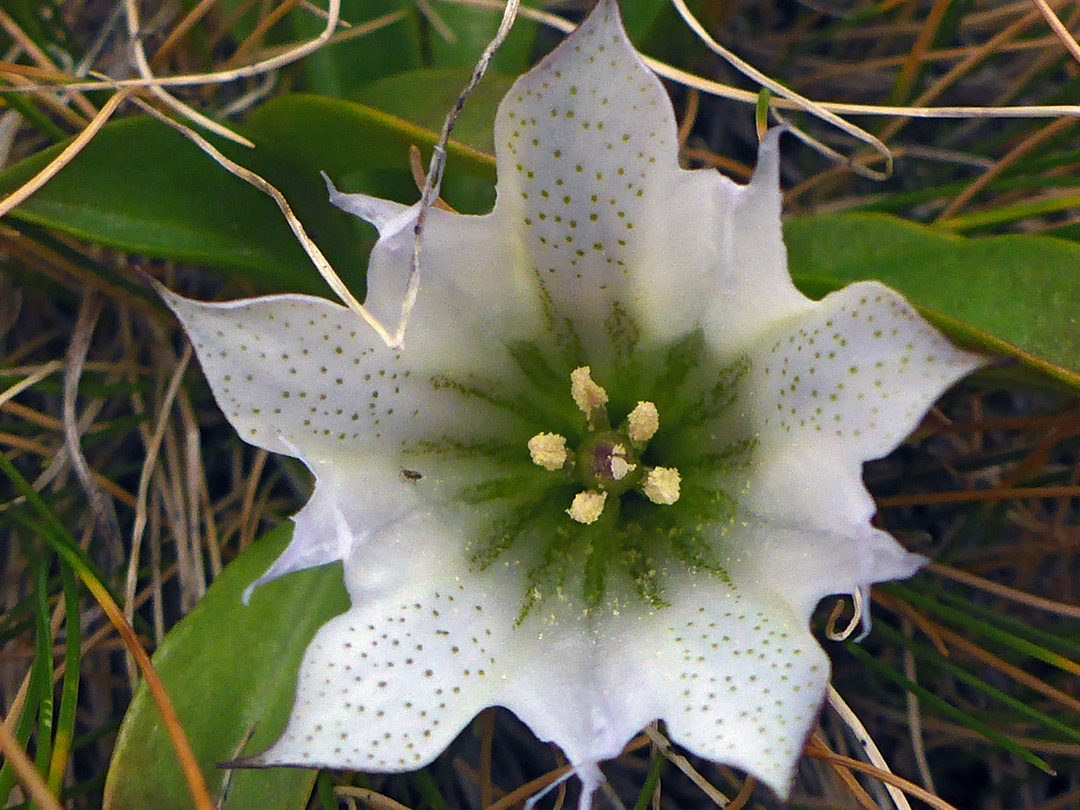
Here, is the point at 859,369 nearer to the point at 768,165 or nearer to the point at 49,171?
the point at 768,165

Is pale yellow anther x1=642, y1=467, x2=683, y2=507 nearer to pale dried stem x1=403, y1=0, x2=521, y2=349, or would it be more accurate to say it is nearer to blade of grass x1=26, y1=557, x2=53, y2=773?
pale dried stem x1=403, y1=0, x2=521, y2=349

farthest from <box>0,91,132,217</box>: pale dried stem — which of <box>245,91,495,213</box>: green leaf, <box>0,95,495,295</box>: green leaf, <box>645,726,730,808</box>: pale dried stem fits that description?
<box>645,726,730,808</box>: pale dried stem

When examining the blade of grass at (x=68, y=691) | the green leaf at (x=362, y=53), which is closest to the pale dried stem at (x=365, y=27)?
the green leaf at (x=362, y=53)

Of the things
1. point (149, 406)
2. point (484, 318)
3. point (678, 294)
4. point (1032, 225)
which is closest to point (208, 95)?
point (149, 406)

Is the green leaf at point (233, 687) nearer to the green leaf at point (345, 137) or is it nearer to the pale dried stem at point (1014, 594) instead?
the green leaf at point (345, 137)

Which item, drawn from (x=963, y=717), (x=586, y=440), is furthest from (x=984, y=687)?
(x=586, y=440)

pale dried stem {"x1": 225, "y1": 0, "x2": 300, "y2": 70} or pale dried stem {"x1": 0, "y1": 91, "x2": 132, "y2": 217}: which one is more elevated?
pale dried stem {"x1": 225, "y1": 0, "x2": 300, "y2": 70}

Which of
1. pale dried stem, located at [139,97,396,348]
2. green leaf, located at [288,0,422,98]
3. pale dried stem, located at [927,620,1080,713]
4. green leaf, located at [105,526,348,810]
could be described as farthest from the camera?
green leaf, located at [288,0,422,98]
